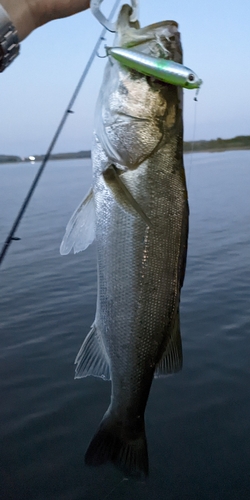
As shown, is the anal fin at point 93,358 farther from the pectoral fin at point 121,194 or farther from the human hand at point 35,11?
the human hand at point 35,11

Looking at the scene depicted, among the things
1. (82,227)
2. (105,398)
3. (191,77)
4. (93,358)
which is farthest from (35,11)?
(105,398)

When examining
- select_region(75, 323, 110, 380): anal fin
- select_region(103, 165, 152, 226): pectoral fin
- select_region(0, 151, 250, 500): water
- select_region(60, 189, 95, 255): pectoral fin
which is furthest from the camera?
select_region(0, 151, 250, 500): water

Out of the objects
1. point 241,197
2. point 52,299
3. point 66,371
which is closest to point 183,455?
point 66,371

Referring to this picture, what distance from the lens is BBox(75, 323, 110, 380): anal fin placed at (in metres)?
2.28

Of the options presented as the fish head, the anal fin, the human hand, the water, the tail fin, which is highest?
the human hand

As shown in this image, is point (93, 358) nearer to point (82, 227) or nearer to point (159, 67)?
point (82, 227)

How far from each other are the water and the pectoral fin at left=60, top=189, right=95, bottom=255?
9.79 feet

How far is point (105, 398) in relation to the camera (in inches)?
224

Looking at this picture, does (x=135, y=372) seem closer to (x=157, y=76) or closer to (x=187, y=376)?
(x=157, y=76)

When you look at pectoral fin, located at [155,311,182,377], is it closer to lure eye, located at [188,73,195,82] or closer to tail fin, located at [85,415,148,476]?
tail fin, located at [85,415,148,476]

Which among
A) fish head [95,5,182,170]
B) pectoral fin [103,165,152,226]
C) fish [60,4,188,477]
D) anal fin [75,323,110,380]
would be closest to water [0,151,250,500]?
anal fin [75,323,110,380]

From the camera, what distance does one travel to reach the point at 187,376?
6.09m

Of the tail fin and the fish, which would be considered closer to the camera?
the fish

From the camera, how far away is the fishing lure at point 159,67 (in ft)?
5.98
